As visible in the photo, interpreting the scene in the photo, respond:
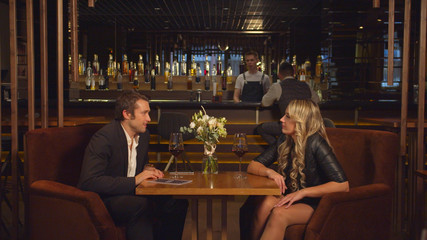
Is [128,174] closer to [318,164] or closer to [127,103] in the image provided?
[127,103]

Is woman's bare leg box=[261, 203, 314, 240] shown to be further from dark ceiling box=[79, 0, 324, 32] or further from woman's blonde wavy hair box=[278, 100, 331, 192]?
dark ceiling box=[79, 0, 324, 32]

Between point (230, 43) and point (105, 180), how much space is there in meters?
9.00

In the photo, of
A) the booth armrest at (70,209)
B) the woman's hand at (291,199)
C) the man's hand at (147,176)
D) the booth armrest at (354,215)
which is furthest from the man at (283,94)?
the booth armrest at (70,209)

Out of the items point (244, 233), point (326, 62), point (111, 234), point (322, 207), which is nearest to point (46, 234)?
point (111, 234)

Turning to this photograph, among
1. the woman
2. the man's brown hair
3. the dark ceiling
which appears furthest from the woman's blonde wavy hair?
the dark ceiling

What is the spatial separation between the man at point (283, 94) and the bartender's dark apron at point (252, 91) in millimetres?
959

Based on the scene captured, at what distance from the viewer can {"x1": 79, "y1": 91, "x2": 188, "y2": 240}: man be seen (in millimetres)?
2561

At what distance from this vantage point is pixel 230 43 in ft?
36.9

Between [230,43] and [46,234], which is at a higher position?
[230,43]

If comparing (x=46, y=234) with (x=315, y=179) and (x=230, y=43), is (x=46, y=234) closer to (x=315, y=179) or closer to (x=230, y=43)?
(x=315, y=179)

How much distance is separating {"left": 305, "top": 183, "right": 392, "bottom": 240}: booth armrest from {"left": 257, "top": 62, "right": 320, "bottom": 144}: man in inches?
94.9

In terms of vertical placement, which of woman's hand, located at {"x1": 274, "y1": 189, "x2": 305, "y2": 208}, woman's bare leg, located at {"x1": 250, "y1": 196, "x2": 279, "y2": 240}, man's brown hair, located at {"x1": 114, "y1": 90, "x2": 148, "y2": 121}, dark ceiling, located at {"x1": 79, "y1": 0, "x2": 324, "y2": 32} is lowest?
woman's bare leg, located at {"x1": 250, "y1": 196, "x2": 279, "y2": 240}

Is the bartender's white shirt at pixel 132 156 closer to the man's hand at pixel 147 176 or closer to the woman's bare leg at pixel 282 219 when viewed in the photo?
the man's hand at pixel 147 176

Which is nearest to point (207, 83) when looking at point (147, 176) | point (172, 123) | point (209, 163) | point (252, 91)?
point (252, 91)
